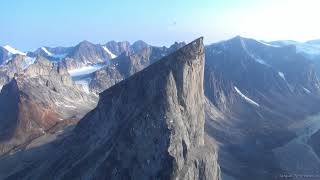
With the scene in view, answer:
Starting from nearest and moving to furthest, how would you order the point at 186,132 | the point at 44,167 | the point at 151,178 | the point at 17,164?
1. the point at 151,178
2. the point at 186,132
3. the point at 44,167
4. the point at 17,164

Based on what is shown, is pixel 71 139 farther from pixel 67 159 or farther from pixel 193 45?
pixel 193 45

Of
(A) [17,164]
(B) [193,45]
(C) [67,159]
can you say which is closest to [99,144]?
(C) [67,159]

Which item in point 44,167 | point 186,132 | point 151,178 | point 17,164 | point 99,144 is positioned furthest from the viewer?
point 17,164

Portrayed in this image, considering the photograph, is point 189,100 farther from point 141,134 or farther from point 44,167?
point 44,167

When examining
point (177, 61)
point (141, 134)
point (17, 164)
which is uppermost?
point (177, 61)

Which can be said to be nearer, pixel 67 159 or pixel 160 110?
pixel 160 110

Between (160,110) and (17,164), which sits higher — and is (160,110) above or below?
above
